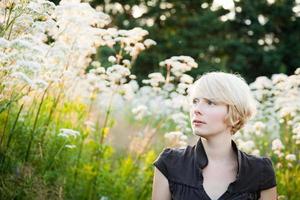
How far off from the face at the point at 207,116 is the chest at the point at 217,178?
20 cm

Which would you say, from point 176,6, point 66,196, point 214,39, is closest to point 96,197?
point 66,196

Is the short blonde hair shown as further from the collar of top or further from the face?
the collar of top

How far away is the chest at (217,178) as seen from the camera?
2738 millimetres

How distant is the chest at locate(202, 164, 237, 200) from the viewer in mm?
2738

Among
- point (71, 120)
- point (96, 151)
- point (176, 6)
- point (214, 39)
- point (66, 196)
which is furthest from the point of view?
point (176, 6)

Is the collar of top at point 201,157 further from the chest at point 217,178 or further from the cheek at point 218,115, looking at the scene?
the cheek at point 218,115

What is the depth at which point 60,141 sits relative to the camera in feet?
13.4

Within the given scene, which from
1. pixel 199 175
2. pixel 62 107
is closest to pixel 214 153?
pixel 199 175

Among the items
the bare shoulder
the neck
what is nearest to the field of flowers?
the bare shoulder

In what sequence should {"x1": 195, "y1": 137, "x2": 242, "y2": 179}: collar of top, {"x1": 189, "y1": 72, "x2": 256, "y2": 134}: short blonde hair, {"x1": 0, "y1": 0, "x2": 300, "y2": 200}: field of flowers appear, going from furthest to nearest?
{"x1": 0, "y1": 0, "x2": 300, "y2": 200}: field of flowers < {"x1": 195, "y1": 137, "x2": 242, "y2": 179}: collar of top < {"x1": 189, "y1": 72, "x2": 256, "y2": 134}: short blonde hair

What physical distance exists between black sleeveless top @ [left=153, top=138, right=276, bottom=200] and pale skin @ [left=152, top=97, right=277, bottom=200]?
3 centimetres

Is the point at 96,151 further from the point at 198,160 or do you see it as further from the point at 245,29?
the point at 245,29

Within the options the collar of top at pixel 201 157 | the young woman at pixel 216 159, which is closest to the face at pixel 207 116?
the young woman at pixel 216 159

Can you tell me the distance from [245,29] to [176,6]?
2058 millimetres
